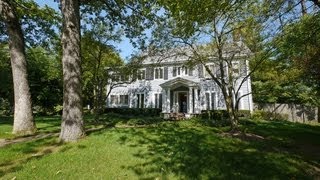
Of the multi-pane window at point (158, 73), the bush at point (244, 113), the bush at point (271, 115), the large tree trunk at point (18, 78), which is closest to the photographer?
the large tree trunk at point (18, 78)

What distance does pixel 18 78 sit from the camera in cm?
1075

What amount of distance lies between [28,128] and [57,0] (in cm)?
725

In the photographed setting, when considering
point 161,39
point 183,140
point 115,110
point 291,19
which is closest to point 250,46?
point 161,39

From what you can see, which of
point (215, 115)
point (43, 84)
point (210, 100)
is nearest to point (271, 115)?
point (210, 100)

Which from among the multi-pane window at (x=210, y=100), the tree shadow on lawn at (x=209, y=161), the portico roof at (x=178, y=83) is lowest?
the tree shadow on lawn at (x=209, y=161)

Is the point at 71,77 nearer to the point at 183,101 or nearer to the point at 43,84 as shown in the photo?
the point at 183,101

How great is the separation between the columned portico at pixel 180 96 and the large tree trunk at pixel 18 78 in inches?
692

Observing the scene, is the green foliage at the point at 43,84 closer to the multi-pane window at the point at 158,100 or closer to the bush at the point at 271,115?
the multi-pane window at the point at 158,100

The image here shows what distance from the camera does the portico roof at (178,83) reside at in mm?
26703

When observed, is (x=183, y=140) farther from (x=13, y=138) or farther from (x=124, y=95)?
(x=124, y=95)

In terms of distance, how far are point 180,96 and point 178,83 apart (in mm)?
2271

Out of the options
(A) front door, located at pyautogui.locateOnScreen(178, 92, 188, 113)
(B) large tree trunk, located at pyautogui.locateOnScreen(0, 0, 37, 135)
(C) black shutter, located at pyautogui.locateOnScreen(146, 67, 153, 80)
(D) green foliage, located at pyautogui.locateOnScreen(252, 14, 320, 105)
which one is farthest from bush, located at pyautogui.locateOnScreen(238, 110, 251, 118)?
(B) large tree trunk, located at pyautogui.locateOnScreen(0, 0, 37, 135)

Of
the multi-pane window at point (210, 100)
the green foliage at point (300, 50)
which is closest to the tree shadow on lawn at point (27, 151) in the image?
the green foliage at point (300, 50)

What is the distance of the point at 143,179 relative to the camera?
5.35 meters
